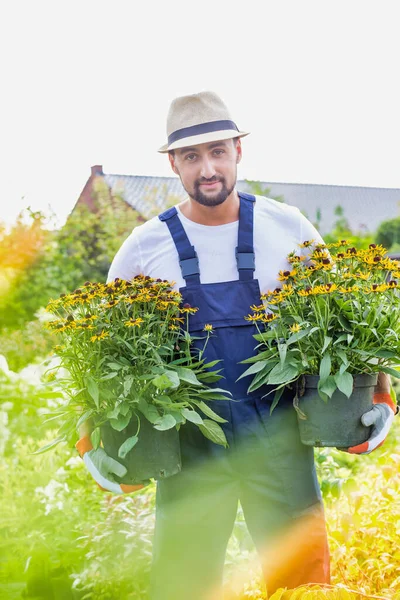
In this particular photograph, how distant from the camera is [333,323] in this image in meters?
1.92

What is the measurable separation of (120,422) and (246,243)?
2.35 ft

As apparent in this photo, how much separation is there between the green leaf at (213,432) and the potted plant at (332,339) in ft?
0.50

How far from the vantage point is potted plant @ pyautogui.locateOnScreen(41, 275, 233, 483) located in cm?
188

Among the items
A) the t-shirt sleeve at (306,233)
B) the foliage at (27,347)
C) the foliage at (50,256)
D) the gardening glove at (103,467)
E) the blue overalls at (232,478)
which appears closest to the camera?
the gardening glove at (103,467)

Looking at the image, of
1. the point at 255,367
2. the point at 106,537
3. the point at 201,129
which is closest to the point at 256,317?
the point at 255,367

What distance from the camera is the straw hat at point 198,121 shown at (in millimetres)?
2176

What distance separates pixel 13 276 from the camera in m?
7.34

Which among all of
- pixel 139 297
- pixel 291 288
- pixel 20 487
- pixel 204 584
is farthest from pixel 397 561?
pixel 20 487

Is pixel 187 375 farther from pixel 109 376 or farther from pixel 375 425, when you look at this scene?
pixel 375 425

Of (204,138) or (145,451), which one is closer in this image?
(145,451)

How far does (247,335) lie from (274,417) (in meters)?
0.27

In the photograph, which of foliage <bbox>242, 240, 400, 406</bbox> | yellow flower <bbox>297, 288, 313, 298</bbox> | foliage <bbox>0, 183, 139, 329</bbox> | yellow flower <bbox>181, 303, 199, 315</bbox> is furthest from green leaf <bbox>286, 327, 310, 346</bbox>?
foliage <bbox>0, 183, 139, 329</bbox>

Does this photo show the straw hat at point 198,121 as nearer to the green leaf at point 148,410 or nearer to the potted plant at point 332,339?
the potted plant at point 332,339

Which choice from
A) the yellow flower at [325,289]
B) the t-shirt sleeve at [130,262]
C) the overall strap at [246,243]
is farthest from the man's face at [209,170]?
the yellow flower at [325,289]
